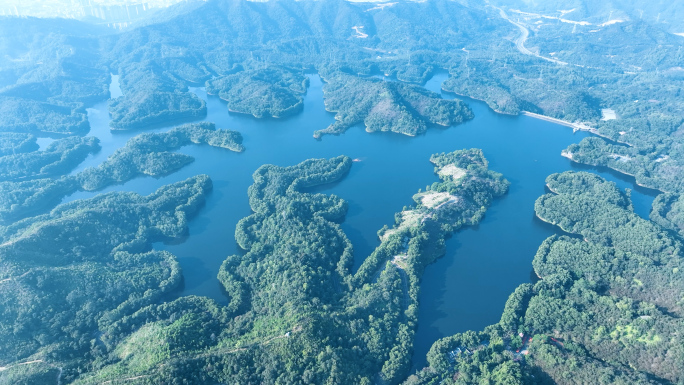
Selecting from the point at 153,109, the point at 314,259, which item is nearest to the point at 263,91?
the point at 153,109

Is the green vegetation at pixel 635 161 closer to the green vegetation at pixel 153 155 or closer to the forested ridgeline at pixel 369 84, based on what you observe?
the forested ridgeline at pixel 369 84

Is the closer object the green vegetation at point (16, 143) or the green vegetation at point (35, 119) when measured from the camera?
the green vegetation at point (16, 143)

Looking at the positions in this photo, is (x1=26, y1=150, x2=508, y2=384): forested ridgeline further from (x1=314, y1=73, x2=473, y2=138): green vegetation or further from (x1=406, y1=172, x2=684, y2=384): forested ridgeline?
(x1=314, y1=73, x2=473, y2=138): green vegetation

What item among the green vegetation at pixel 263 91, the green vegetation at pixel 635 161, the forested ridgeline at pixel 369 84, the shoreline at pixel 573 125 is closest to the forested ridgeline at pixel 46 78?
the forested ridgeline at pixel 369 84

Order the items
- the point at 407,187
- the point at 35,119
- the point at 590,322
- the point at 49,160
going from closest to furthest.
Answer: the point at 590,322, the point at 407,187, the point at 49,160, the point at 35,119

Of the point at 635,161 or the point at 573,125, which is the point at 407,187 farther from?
the point at 573,125

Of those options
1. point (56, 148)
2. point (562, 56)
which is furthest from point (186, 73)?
point (562, 56)
